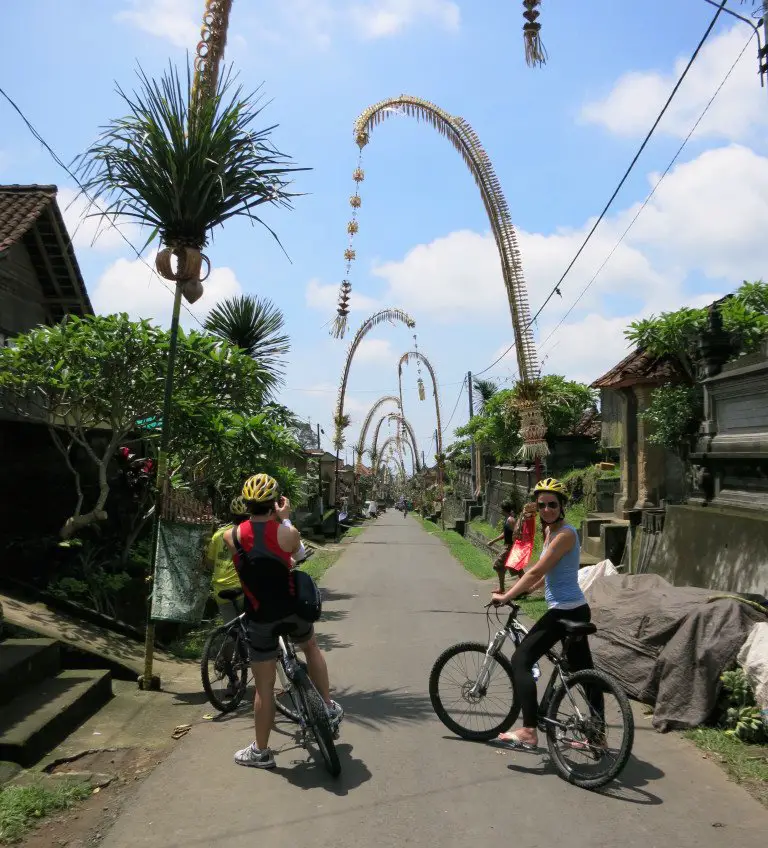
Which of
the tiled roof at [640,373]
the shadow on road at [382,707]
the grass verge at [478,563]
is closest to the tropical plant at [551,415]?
the grass verge at [478,563]

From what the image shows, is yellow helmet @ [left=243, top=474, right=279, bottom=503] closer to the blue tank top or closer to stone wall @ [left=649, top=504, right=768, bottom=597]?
the blue tank top

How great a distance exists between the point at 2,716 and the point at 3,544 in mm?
4445

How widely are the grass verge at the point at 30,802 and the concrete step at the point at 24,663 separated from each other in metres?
1.35

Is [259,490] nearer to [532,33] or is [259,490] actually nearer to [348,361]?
[532,33]

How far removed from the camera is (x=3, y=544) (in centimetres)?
953

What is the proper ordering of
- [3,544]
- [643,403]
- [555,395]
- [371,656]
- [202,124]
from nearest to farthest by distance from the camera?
[202,124]
[371,656]
[3,544]
[643,403]
[555,395]

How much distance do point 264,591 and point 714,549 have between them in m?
6.24

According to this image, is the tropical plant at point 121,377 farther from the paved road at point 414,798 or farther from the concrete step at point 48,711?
the paved road at point 414,798

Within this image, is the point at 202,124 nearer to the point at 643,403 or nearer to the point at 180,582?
the point at 180,582

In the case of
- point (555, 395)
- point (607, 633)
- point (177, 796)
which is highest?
point (555, 395)

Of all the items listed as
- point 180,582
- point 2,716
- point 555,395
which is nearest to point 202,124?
point 180,582

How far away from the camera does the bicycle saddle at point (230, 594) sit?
683 centimetres

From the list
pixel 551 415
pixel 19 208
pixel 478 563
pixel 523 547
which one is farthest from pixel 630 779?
pixel 551 415

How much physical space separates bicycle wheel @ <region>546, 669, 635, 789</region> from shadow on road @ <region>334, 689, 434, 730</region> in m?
1.47
